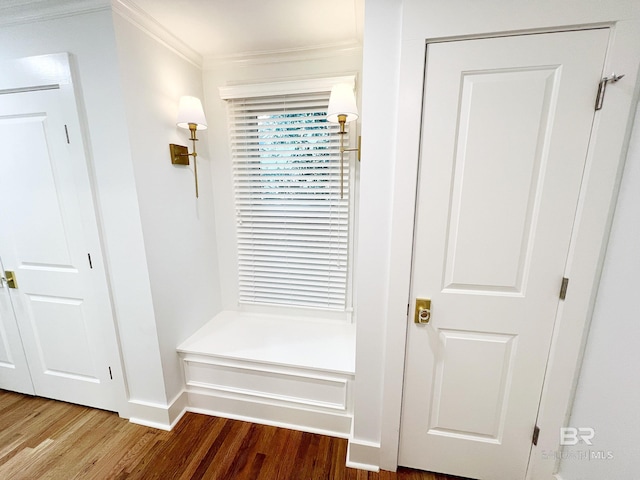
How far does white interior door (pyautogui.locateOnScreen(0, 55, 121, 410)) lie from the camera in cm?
141

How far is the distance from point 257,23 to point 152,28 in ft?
1.93

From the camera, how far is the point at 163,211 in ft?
5.22

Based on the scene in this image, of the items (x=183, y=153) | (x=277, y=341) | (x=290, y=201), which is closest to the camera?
(x=183, y=153)

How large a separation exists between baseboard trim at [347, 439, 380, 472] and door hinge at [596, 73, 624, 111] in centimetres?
183

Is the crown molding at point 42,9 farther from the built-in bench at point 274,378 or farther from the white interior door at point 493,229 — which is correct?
the built-in bench at point 274,378

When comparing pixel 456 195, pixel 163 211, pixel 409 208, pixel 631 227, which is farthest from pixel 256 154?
pixel 631 227

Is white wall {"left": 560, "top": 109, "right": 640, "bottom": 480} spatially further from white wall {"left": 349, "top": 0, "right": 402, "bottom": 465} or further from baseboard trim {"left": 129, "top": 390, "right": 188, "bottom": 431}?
baseboard trim {"left": 129, "top": 390, "right": 188, "bottom": 431}

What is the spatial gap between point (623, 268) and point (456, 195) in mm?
664

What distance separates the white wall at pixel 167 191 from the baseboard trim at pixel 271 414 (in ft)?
0.73

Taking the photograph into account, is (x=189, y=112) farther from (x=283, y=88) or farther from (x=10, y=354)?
(x=10, y=354)

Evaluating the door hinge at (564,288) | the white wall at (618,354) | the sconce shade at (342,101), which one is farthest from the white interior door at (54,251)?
the white wall at (618,354)

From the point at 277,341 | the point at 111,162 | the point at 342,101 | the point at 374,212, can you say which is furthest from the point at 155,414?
the point at 342,101

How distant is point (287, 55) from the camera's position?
1818 millimetres

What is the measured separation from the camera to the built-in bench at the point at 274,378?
159 centimetres
